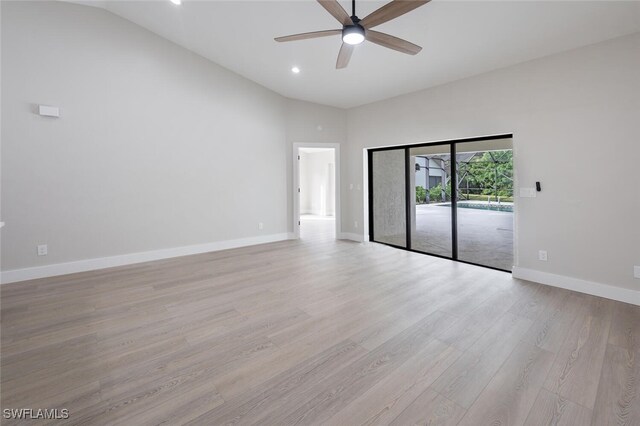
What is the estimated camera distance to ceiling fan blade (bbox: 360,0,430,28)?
227 cm

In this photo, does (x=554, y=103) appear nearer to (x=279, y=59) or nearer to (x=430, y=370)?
(x=430, y=370)

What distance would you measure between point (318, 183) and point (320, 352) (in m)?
9.69

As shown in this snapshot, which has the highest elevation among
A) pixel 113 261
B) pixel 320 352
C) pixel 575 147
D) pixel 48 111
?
pixel 48 111

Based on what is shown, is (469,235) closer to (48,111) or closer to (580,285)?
(580,285)

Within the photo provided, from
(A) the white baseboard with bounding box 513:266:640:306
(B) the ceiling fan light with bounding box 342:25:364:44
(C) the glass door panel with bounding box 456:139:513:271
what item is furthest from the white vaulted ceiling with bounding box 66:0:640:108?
(A) the white baseboard with bounding box 513:266:640:306

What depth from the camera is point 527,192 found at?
146 inches

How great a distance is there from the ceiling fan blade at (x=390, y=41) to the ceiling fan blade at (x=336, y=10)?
0.26 meters

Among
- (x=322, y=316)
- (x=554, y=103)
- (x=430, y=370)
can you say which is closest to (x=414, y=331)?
(x=430, y=370)

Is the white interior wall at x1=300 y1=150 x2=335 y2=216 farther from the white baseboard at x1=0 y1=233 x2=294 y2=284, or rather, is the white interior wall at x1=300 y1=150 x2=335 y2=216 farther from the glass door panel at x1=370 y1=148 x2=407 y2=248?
the white baseboard at x1=0 y1=233 x2=294 y2=284

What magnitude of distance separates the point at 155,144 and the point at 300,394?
4.56m

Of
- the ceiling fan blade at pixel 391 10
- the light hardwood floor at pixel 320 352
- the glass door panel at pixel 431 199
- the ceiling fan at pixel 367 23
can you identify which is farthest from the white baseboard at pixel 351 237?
the ceiling fan blade at pixel 391 10

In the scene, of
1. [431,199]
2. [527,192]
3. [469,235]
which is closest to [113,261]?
[431,199]

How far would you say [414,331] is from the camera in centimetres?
241

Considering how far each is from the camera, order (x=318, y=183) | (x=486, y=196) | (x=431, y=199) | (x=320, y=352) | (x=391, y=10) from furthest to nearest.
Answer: (x=318, y=183) → (x=431, y=199) → (x=486, y=196) → (x=391, y=10) → (x=320, y=352)
